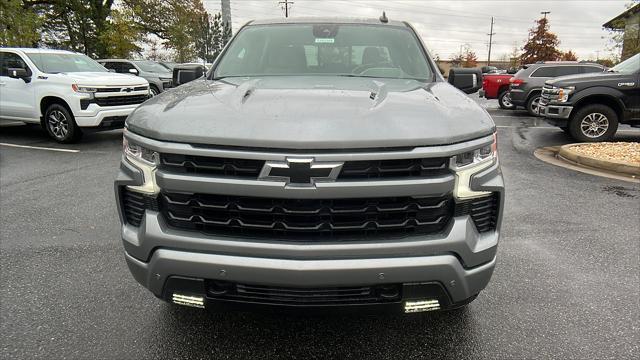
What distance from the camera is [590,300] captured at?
3043 millimetres

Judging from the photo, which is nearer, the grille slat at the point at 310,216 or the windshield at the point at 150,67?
the grille slat at the point at 310,216

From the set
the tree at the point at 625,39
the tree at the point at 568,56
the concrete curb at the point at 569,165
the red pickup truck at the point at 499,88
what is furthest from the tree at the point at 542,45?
the concrete curb at the point at 569,165

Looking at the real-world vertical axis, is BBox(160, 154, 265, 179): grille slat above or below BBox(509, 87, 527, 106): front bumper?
above

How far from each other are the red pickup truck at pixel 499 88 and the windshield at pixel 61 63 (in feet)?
43.6

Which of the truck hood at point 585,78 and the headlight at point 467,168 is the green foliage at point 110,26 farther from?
the headlight at point 467,168

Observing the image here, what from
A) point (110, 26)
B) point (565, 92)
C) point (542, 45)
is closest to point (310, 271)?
point (565, 92)

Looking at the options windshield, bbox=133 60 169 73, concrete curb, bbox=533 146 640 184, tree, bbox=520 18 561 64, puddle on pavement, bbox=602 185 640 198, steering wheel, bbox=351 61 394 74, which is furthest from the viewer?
tree, bbox=520 18 561 64

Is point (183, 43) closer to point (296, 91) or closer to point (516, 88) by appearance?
point (516, 88)

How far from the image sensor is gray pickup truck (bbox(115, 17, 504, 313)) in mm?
1899

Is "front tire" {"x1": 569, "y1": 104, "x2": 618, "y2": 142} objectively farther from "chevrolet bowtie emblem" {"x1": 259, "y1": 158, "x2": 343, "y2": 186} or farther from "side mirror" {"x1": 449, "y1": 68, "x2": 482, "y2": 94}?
"chevrolet bowtie emblem" {"x1": 259, "y1": 158, "x2": 343, "y2": 186}

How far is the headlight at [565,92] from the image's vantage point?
9227 mm

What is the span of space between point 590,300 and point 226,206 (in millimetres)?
2564

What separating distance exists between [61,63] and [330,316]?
32.0ft

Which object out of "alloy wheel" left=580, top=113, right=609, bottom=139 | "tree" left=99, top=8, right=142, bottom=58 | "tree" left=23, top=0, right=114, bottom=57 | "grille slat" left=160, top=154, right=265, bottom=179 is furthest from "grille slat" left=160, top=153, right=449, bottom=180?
"tree" left=23, top=0, right=114, bottom=57
